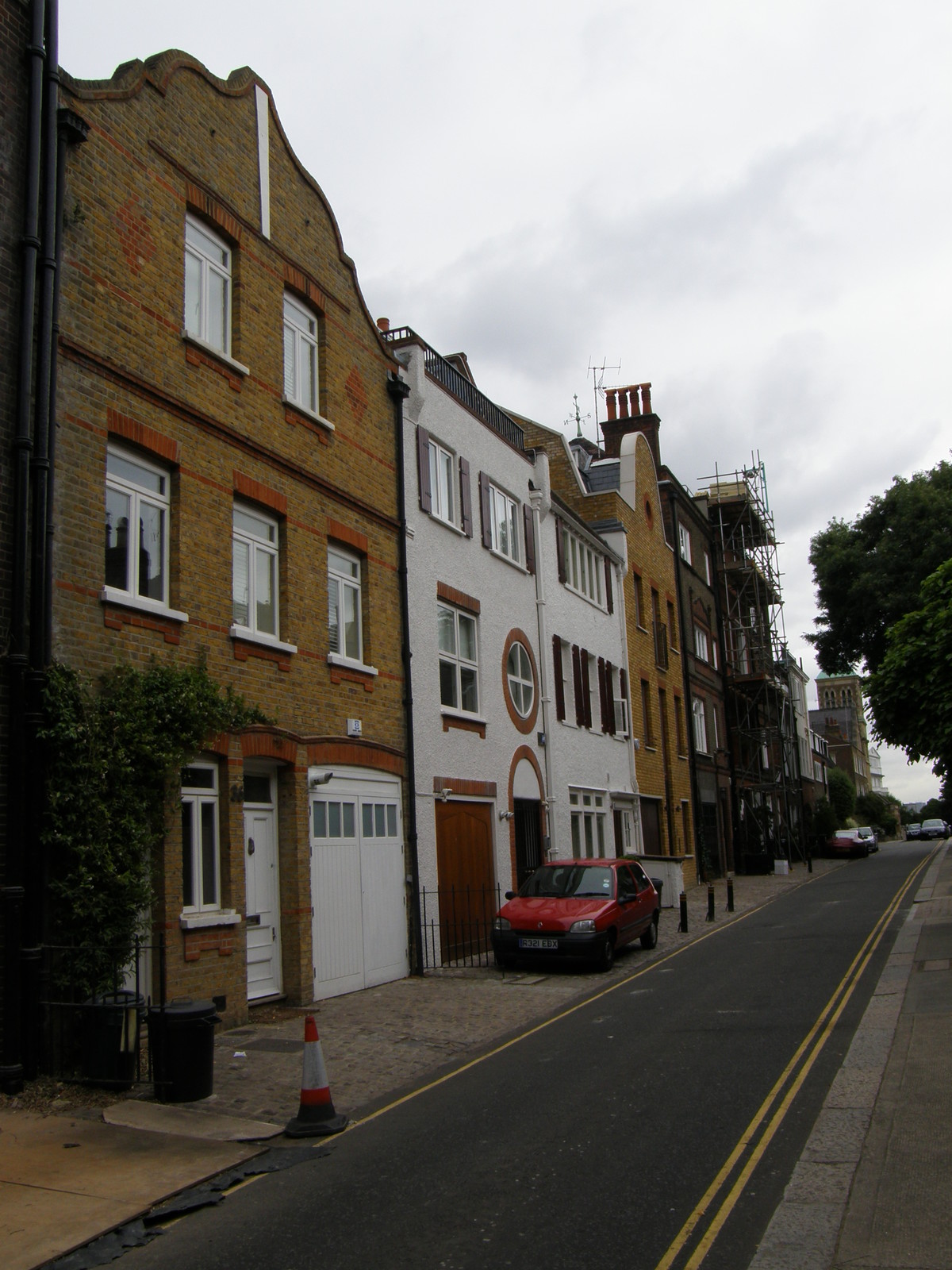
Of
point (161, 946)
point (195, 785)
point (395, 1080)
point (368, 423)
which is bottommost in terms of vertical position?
point (395, 1080)

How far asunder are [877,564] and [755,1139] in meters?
34.8

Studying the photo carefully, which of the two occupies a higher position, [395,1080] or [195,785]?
[195,785]

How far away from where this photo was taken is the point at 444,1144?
7.11 m

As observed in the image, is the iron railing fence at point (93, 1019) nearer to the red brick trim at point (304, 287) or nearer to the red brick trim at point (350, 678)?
the red brick trim at point (350, 678)

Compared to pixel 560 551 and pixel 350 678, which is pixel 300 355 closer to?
pixel 350 678

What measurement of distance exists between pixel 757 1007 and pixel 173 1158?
6.80 m

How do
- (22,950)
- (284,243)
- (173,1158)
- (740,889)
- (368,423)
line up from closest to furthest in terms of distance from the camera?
(173,1158) < (22,950) < (284,243) < (368,423) < (740,889)

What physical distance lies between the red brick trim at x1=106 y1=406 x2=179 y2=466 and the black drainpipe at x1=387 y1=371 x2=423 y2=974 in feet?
17.6

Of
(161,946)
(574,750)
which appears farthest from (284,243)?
(574,750)

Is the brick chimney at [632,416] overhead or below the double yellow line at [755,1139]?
overhead

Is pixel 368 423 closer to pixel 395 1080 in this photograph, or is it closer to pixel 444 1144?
pixel 395 1080

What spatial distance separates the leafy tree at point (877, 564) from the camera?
37.3 meters

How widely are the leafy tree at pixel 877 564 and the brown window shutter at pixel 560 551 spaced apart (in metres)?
17.0

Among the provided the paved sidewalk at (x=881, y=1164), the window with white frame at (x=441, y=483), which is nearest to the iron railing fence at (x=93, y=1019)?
the paved sidewalk at (x=881, y=1164)
